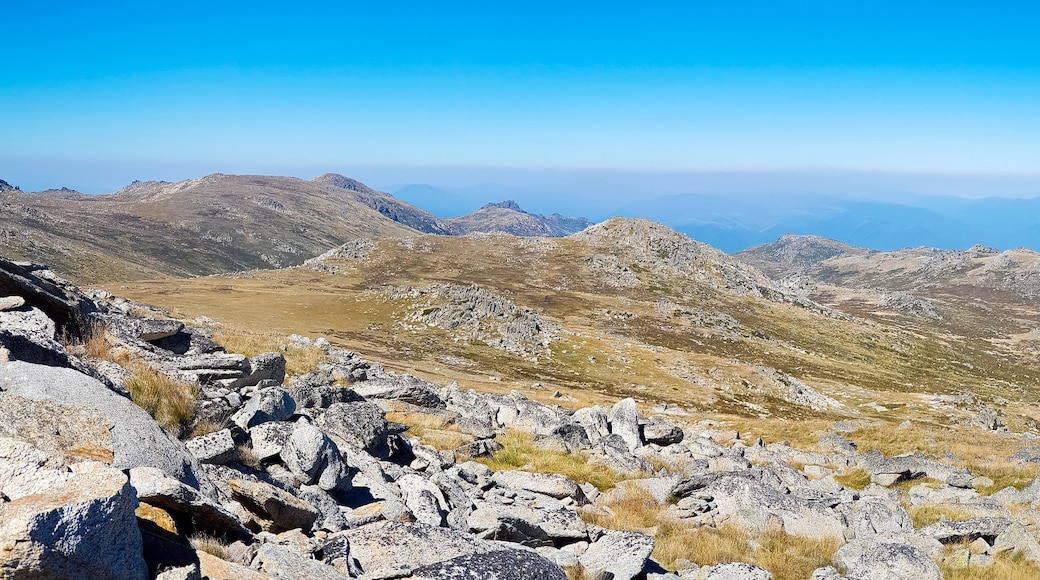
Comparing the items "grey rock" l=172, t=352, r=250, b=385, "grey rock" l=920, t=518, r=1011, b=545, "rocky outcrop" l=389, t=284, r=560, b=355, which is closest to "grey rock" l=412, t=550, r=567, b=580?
"grey rock" l=172, t=352, r=250, b=385

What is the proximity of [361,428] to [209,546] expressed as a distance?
9359mm

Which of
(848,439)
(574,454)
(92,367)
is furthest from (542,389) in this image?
(92,367)

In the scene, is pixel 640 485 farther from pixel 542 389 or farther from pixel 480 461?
pixel 542 389

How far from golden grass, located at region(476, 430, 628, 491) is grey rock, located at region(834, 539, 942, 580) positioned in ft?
25.4

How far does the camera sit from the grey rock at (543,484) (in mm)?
15266

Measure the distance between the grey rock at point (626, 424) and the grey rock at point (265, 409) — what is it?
16.8 metres

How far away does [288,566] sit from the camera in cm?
667

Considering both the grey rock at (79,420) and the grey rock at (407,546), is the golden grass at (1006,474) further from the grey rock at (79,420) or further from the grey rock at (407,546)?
the grey rock at (79,420)

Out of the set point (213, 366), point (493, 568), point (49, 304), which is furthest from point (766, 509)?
point (49, 304)

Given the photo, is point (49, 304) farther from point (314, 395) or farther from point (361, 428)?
point (361, 428)

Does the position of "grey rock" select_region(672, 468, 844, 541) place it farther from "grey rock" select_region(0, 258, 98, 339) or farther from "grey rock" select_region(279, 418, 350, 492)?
"grey rock" select_region(0, 258, 98, 339)

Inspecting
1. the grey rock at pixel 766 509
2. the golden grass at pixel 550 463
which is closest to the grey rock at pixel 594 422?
the golden grass at pixel 550 463

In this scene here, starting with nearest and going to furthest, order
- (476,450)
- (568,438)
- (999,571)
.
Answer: (999,571), (476,450), (568,438)

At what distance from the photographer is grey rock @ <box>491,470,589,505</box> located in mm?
15266
